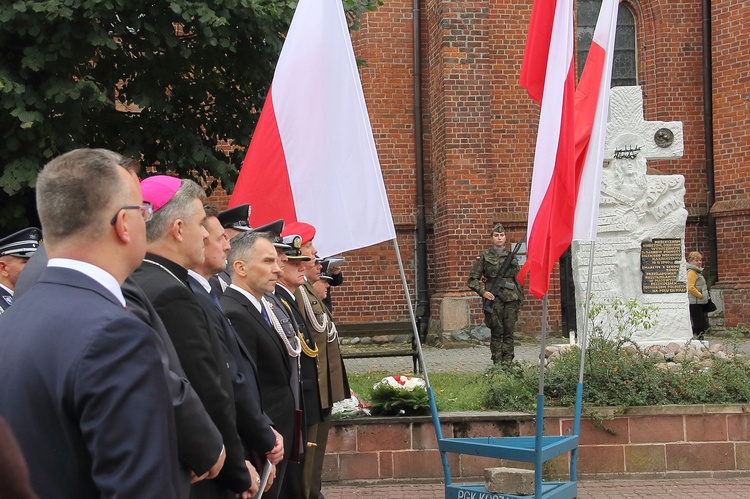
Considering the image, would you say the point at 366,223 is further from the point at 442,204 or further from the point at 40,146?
the point at 442,204

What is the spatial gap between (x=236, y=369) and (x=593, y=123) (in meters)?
3.05

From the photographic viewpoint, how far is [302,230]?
5.55 meters

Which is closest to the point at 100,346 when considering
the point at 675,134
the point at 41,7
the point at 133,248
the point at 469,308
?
the point at 133,248

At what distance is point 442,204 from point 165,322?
45.6 ft

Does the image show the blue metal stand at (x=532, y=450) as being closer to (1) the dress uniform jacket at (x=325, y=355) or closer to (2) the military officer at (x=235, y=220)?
(1) the dress uniform jacket at (x=325, y=355)

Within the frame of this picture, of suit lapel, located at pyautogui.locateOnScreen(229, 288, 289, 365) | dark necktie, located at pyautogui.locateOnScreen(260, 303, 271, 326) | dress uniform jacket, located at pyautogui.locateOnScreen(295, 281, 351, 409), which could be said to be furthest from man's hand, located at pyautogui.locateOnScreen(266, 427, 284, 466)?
dress uniform jacket, located at pyautogui.locateOnScreen(295, 281, 351, 409)

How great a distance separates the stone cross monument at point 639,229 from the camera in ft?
36.2

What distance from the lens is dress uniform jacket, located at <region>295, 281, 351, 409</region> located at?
235 inches

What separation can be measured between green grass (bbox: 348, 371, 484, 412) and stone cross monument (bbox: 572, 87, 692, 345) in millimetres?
1959

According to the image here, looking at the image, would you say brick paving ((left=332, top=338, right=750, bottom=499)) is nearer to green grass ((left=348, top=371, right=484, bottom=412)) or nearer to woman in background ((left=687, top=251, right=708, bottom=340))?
green grass ((left=348, top=371, right=484, bottom=412))

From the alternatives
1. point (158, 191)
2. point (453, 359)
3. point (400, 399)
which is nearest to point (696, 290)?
point (453, 359)

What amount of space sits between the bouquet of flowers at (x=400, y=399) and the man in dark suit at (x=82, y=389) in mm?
5377

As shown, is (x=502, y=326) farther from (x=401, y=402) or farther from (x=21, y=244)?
(x=21, y=244)

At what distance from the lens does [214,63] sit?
10148 millimetres
